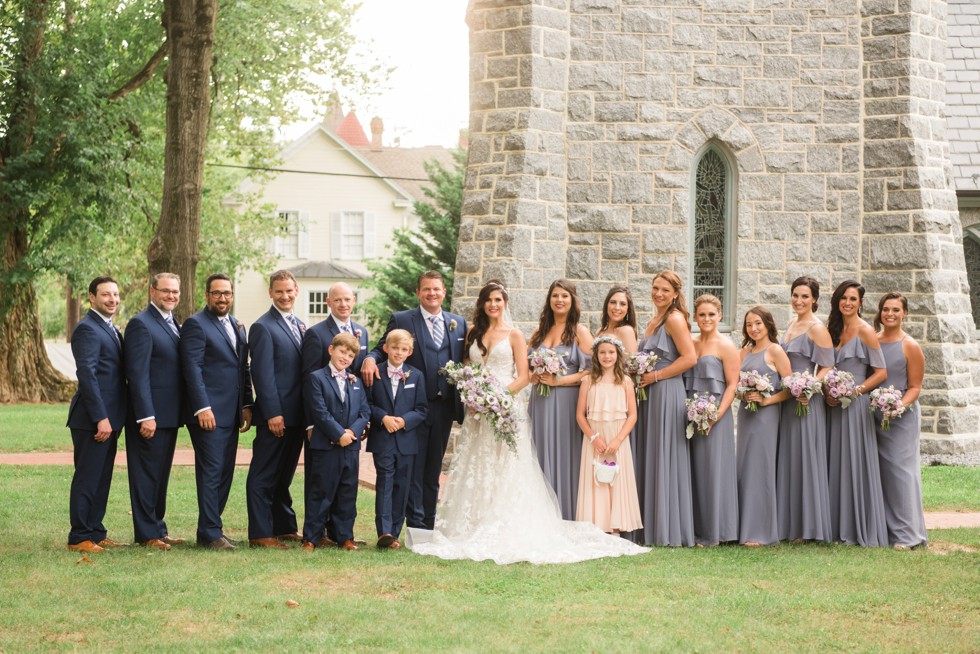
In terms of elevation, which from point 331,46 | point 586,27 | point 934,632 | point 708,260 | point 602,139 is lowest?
point 934,632

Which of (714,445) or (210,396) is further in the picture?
(714,445)

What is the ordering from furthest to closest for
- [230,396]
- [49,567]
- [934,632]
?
[230,396] < [49,567] < [934,632]

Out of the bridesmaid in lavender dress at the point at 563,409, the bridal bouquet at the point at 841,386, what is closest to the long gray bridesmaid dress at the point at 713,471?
the bridal bouquet at the point at 841,386

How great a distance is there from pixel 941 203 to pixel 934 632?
27.1 ft

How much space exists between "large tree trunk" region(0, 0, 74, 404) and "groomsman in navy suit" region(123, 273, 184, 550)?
15.8 metres

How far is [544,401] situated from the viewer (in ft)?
28.7

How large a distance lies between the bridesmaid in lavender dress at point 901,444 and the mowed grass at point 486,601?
0.29 metres

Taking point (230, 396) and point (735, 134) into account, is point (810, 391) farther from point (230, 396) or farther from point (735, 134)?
point (735, 134)

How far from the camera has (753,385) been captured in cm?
855

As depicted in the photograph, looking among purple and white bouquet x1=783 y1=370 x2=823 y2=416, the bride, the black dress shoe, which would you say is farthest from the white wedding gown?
purple and white bouquet x1=783 y1=370 x2=823 y2=416

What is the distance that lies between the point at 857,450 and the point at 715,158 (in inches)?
204

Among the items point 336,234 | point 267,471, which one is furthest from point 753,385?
point 336,234

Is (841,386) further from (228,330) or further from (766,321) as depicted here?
(228,330)

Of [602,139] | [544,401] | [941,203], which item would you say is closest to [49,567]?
[544,401]
